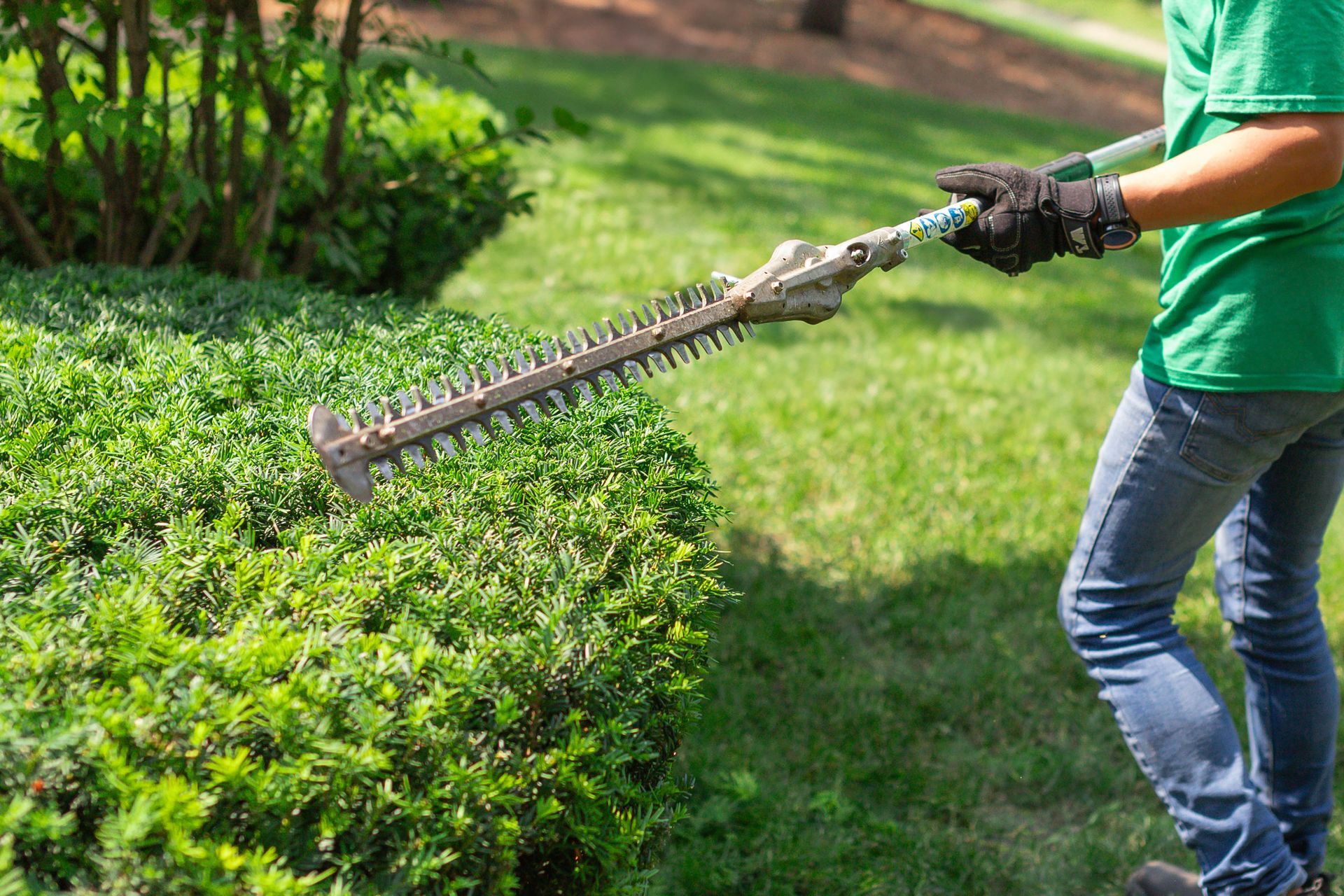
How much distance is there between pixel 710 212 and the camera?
825 cm

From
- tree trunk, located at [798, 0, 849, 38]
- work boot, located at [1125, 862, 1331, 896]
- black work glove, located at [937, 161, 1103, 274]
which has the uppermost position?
black work glove, located at [937, 161, 1103, 274]

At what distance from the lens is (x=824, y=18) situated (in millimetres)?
16609

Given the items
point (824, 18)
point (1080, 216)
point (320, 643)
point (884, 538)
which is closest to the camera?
point (320, 643)

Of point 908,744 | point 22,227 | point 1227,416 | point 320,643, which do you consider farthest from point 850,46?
point 320,643

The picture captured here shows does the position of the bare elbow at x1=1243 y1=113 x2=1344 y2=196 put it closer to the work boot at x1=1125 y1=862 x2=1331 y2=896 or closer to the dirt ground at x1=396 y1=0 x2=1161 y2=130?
the work boot at x1=1125 y1=862 x2=1331 y2=896

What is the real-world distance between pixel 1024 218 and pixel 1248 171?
1.32 ft

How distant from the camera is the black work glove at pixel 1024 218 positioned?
212 centimetres

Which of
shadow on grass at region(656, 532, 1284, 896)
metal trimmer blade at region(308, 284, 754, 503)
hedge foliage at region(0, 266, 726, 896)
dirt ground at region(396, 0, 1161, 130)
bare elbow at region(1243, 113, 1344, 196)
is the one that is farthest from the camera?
dirt ground at region(396, 0, 1161, 130)

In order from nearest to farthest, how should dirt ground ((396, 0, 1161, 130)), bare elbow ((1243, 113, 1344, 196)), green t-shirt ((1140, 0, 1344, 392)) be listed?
1. bare elbow ((1243, 113, 1344, 196))
2. green t-shirt ((1140, 0, 1344, 392))
3. dirt ground ((396, 0, 1161, 130))

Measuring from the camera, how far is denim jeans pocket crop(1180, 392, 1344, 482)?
2127mm

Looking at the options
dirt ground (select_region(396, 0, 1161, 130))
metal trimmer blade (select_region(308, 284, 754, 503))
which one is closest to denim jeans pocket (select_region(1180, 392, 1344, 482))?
metal trimmer blade (select_region(308, 284, 754, 503))

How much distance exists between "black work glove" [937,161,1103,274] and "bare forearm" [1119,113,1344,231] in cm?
13

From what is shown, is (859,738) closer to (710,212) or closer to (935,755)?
(935,755)

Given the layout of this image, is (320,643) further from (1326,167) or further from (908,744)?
(908,744)
